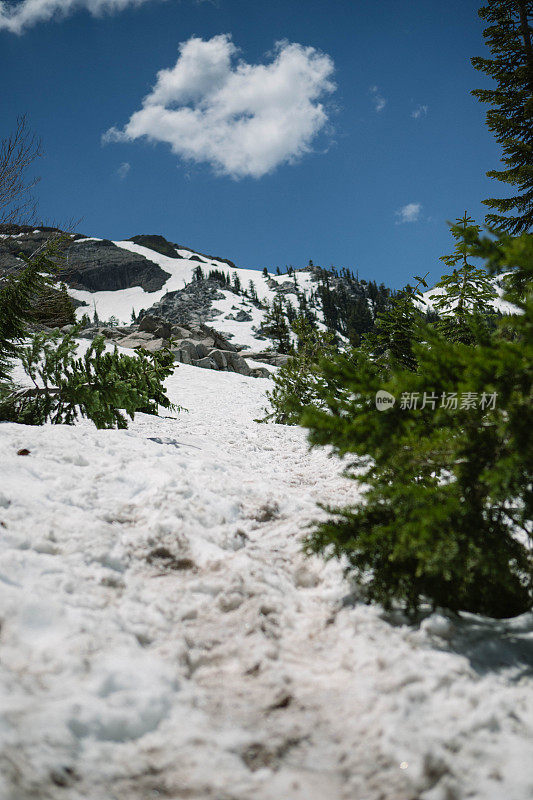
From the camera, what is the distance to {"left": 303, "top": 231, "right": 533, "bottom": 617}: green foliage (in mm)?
2352

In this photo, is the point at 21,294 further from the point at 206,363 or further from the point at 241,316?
the point at 241,316

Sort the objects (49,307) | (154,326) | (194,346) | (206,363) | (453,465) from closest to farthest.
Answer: (453,465) → (49,307) → (206,363) → (194,346) → (154,326)

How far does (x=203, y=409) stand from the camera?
16156 mm

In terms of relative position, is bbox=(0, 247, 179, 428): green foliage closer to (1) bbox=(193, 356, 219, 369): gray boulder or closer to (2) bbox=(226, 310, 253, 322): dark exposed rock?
(1) bbox=(193, 356, 219, 369): gray boulder

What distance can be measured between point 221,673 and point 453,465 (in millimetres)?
2004

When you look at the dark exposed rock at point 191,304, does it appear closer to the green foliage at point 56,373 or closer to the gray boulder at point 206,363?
the gray boulder at point 206,363

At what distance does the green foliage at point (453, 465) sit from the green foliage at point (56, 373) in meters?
5.50

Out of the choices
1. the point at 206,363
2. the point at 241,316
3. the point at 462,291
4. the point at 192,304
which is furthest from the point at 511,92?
the point at 192,304

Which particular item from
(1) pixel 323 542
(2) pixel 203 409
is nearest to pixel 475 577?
(1) pixel 323 542

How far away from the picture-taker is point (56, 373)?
24.6 ft

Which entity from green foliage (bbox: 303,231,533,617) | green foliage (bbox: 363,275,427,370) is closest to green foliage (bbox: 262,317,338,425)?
green foliage (bbox: 363,275,427,370)

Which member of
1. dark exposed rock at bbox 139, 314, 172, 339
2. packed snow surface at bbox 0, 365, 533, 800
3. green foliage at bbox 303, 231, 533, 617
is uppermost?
dark exposed rock at bbox 139, 314, 172, 339

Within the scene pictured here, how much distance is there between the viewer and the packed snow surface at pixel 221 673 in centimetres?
180

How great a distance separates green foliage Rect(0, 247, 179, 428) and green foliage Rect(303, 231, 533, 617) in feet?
18.0
